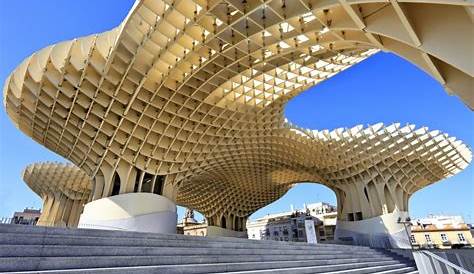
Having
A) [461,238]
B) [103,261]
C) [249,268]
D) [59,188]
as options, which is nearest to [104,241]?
[103,261]

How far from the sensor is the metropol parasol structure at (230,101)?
9.29 meters

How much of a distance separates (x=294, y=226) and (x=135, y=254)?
6830 cm

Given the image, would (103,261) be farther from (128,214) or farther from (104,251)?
(128,214)

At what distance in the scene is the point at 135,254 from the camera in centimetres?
739

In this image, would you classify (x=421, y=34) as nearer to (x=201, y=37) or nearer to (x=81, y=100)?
(x=201, y=37)

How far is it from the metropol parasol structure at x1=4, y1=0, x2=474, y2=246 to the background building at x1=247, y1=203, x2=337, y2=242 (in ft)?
95.7

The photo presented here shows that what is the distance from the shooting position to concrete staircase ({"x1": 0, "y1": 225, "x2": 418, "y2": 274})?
18.8 ft

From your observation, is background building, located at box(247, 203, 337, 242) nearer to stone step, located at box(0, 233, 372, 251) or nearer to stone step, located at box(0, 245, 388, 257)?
stone step, located at box(0, 233, 372, 251)

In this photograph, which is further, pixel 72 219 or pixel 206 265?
pixel 72 219

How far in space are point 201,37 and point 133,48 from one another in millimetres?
4112

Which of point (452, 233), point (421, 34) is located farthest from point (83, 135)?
point (452, 233)

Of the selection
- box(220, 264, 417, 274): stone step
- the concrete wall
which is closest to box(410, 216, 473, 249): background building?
box(220, 264, 417, 274): stone step

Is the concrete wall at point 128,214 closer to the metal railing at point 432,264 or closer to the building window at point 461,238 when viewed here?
the metal railing at point 432,264

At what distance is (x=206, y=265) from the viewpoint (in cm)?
813
